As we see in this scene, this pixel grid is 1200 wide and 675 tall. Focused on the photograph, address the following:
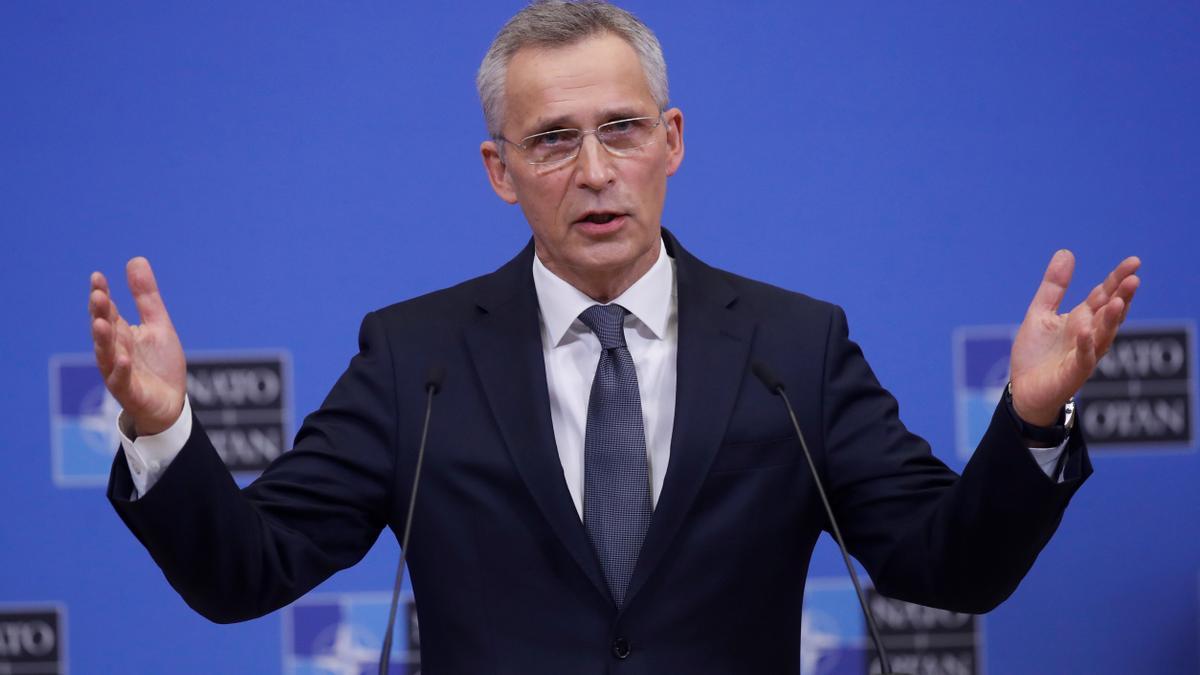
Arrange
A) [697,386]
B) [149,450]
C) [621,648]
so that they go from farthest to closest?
[697,386]
[621,648]
[149,450]

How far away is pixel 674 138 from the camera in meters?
1.93

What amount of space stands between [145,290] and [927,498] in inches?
37.9

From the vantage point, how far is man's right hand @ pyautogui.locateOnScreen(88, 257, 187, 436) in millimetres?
1364

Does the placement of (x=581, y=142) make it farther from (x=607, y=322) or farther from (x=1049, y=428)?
(x=1049, y=428)

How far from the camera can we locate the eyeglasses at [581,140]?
1777 millimetres

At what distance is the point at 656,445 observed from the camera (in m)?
1.73

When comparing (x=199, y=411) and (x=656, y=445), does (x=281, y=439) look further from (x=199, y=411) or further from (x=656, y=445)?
(x=656, y=445)

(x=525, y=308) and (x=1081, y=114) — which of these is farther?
(x=1081, y=114)

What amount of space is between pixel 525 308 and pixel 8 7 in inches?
70.5

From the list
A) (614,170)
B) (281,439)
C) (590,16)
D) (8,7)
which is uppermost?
(8,7)

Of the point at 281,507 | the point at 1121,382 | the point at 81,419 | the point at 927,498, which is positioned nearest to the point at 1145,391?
the point at 1121,382

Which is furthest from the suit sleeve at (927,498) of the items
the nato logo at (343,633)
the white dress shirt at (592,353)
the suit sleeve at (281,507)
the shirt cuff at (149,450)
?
the nato logo at (343,633)

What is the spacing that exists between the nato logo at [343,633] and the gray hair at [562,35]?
137 centimetres

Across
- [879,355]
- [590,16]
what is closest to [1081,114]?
[879,355]
